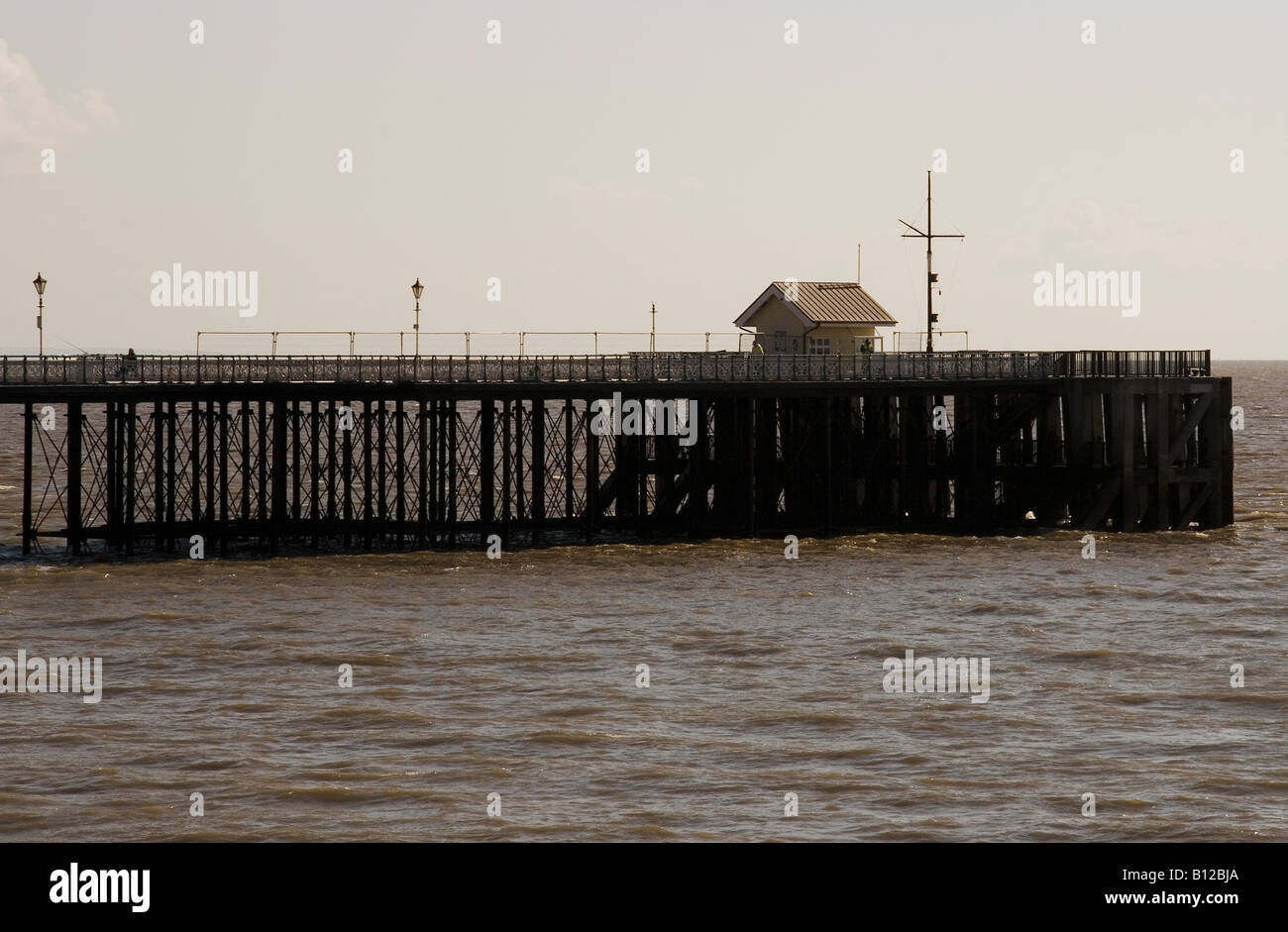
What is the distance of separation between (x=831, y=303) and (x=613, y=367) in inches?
487

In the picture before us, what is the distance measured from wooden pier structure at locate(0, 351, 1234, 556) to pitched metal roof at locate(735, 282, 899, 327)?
4.22 metres

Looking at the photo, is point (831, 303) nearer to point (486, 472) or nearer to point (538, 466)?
point (538, 466)

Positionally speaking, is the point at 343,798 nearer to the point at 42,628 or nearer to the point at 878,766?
the point at 878,766

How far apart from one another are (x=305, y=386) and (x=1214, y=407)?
2819 centimetres

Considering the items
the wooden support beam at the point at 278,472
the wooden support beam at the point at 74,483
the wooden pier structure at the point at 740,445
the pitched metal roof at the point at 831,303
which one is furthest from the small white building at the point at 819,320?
the wooden support beam at the point at 74,483

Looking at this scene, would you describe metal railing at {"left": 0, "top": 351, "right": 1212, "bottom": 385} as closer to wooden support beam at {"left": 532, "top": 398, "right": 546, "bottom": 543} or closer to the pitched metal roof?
wooden support beam at {"left": 532, "top": 398, "right": 546, "bottom": 543}

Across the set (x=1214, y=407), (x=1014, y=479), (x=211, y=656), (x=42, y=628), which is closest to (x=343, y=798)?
(x=211, y=656)

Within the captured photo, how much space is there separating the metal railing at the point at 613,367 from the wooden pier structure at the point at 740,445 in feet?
0.21

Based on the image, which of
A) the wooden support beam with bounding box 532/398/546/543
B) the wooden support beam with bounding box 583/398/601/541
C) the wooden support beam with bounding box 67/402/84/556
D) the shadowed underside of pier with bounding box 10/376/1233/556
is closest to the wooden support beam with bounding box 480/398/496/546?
the shadowed underside of pier with bounding box 10/376/1233/556

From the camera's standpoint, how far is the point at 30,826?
24062 mm

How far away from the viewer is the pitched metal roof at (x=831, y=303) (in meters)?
63.4

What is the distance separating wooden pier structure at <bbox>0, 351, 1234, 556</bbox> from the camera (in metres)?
52.0

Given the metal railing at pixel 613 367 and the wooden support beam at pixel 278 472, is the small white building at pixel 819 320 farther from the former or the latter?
the wooden support beam at pixel 278 472
